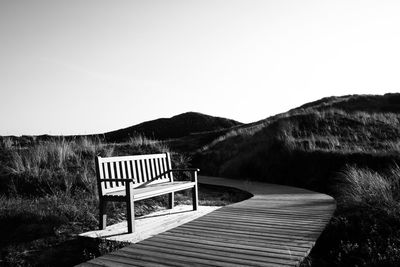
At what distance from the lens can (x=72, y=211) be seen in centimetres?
560

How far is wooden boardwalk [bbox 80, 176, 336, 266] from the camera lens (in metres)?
3.25

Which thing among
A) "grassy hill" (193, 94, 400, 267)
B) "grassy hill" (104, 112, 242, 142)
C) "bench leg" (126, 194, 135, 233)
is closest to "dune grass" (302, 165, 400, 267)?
"grassy hill" (193, 94, 400, 267)

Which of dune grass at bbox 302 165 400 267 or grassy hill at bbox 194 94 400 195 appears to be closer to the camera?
dune grass at bbox 302 165 400 267

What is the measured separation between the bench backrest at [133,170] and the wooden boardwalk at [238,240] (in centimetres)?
121

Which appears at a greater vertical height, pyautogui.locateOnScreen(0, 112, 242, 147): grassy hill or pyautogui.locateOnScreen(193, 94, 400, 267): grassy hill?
pyautogui.locateOnScreen(0, 112, 242, 147): grassy hill

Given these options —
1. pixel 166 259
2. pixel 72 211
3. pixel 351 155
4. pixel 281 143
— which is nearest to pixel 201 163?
pixel 281 143

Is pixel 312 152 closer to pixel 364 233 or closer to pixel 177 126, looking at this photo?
pixel 364 233

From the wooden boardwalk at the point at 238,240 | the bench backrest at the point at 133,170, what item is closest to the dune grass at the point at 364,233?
the wooden boardwalk at the point at 238,240

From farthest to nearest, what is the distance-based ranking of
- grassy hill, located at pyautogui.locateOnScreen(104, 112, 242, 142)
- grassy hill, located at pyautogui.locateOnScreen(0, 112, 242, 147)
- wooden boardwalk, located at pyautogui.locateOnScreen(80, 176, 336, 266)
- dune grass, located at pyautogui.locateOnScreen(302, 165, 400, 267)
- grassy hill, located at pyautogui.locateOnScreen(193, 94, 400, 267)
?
grassy hill, located at pyautogui.locateOnScreen(104, 112, 242, 142) → grassy hill, located at pyautogui.locateOnScreen(0, 112, 242, 147) → grassy hill, located at pyautogui.locateOnScreen(193, 94, 400, 267) → dune grass, located at pyautogui.locateOnScreen(302, 165, 400, 267) → wooden boardwalk, located at pyautogui.locateOnScreen(80, 176, 336, 266)

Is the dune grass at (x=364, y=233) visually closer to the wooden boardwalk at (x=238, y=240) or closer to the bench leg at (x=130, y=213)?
the wooden boardwalk at (x=238, y=240)

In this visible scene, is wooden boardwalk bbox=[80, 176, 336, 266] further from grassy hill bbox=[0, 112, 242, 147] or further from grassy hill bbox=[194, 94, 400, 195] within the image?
grassy hill bbox=[0, 112, 242, 147]

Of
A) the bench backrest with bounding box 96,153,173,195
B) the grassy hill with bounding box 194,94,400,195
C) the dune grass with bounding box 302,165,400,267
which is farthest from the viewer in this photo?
the grassy hill with bounding box 194,94,400,195

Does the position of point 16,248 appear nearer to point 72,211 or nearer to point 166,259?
point 72,211

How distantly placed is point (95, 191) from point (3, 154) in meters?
4.77
